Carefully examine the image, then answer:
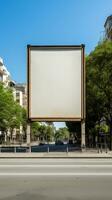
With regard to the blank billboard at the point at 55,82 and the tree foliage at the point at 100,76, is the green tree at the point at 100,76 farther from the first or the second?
the blank billboard at the point at 55,82

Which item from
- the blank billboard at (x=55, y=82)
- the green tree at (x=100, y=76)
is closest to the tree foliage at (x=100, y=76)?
the green tree at (x=100, y=76)

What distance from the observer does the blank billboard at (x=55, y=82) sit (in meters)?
54.3

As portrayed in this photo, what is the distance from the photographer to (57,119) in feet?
179

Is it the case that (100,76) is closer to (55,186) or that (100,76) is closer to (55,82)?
(55,82)

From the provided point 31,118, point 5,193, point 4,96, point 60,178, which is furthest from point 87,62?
point 5,193

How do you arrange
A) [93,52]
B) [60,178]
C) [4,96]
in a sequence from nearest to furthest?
[60,178] < [93,52] < [4,96]

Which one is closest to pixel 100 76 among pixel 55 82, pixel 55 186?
pixel 55 82

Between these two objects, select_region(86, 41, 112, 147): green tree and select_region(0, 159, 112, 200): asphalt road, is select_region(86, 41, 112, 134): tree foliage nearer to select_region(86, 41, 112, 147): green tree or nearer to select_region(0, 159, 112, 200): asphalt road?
select_region(86, 41, 112, 147): green tree

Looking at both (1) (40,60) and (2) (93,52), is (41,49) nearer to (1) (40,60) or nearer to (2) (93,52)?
(1) (40,60)

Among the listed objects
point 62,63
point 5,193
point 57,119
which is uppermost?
point 62,63

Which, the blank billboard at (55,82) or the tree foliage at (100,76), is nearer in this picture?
A: the blank billboard at (55,82)

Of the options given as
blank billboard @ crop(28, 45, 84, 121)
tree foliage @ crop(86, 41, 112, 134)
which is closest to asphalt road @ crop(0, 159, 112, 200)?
blank billboard @ crop(28, 45, 84, 121)

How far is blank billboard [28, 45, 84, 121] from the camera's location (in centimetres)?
5434

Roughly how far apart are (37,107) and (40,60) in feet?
16.9
